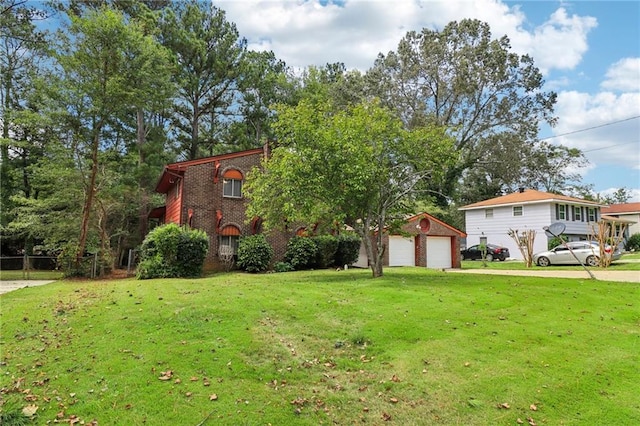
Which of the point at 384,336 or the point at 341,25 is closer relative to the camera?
the point at 384,336

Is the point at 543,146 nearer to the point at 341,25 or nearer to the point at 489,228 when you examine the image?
the point at 489,228

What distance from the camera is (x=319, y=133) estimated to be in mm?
12852

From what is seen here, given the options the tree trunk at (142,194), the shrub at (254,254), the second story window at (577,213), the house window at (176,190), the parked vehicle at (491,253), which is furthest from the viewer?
the second story window at (577,213)

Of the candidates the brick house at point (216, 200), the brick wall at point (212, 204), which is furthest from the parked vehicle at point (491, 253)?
the brick wall at point (212, 204)

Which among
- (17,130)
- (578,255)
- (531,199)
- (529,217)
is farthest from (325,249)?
(17,130)

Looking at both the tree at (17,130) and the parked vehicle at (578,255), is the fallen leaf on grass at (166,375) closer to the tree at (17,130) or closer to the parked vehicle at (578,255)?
the tree at (17,130)

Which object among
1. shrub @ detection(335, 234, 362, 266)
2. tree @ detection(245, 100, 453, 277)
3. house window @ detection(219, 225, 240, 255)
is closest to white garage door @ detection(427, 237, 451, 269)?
shrub @ detection(335, 234, 362, 266)

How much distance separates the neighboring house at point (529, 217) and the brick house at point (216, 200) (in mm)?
22259

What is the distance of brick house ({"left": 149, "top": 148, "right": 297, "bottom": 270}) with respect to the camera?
61.7ft

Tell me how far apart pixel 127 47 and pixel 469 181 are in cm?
3773

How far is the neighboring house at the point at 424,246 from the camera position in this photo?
950 inches

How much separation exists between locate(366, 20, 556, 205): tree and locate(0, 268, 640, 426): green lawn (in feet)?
96.7

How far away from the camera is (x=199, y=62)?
3094 centimetres

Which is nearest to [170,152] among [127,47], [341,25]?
[127,47]
